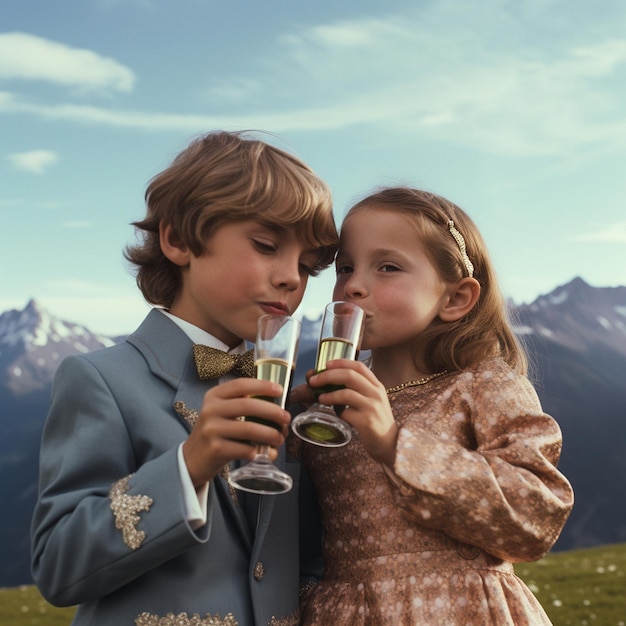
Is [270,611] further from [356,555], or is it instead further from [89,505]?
[89,505]

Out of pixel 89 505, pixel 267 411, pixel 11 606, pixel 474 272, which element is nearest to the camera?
pixel 267 411

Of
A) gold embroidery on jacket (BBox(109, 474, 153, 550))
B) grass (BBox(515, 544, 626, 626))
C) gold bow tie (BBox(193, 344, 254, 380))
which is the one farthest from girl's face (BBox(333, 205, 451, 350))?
grass (BBox(515, 544, 626, 626))

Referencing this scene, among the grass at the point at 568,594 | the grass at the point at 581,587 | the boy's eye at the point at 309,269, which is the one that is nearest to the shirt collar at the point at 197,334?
the boy's eye at the point at 309,269

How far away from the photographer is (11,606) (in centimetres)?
1698

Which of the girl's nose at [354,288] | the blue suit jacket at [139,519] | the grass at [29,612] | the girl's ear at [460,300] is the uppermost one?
the girl's nose at [354,288]

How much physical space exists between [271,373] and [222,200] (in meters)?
1.07

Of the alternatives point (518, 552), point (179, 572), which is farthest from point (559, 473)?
point (179, 572)

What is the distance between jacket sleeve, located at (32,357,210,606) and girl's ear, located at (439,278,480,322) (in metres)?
1.55

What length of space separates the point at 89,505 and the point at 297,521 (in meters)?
1.02

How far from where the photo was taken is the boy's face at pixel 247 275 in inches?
137

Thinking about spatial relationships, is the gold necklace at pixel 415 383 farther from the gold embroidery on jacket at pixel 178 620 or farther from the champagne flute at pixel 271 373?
the gold embroidery on jacket at pixel 178 620

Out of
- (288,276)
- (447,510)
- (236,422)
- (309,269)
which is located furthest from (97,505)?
(309,269)

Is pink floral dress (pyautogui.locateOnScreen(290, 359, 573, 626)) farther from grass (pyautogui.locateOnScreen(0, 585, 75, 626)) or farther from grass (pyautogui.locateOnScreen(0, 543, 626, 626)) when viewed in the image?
grass (pyautogui.locateOnScreen(0, 585, 75, 626))

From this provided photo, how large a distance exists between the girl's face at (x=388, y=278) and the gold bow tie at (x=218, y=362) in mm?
562
